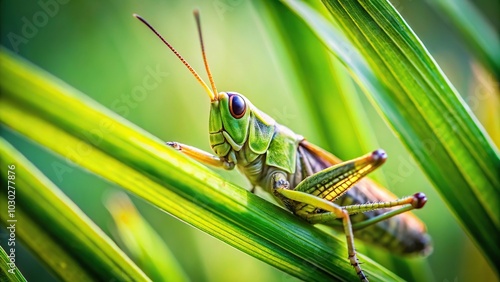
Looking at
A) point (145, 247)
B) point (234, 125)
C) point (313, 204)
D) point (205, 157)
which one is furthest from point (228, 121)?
point (145, 247)

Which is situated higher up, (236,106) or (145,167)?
(236,106)

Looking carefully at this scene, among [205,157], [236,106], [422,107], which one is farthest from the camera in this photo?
[205,157]

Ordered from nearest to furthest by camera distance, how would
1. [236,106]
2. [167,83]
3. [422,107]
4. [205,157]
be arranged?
1. [422,107]
2. [236,106]
3. [205,157]
4. [167,83]

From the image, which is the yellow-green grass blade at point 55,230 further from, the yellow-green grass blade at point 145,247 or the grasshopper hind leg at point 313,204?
the grasshopper hind leg at point 313,204

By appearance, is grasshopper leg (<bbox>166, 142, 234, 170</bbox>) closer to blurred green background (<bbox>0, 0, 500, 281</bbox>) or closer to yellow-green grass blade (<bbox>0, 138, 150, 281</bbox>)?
yellow-green grass blade (<bbox>0, 138, 150, 281</bbox>)

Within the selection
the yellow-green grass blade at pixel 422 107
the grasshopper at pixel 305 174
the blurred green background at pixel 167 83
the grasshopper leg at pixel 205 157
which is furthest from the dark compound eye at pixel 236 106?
the blurred green background at pixel 167 83

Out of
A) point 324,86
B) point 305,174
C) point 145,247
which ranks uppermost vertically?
point 324,86

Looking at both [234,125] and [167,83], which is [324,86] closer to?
[234,125]
